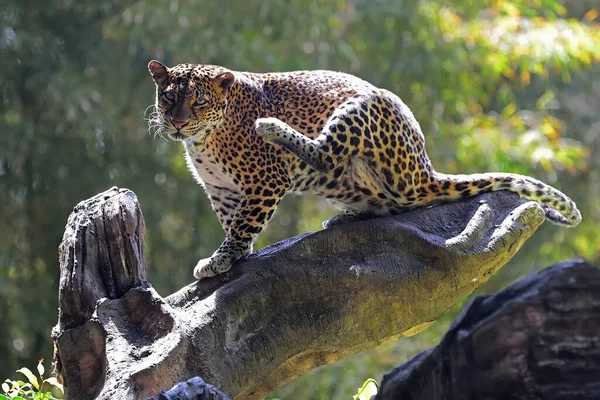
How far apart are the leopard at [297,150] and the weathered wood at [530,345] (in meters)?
2.42

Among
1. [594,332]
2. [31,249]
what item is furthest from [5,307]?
[594,332]

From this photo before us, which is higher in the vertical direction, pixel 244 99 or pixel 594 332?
pixel 244 99

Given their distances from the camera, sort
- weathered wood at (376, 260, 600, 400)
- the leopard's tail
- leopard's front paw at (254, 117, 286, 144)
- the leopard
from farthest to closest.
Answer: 1. the leopard's tail
2. the leopard
3. leopard's front paw at (254, 117, 286, 144)
4. weathered wood at (376, 260, 600, 400)

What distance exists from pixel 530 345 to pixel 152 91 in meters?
10.5

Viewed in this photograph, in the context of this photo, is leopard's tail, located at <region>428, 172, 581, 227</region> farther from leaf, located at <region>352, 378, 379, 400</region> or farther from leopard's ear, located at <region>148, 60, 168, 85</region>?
leopard's ear, located at <region>148, 60, 168, 85</region>

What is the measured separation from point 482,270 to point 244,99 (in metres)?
1.78

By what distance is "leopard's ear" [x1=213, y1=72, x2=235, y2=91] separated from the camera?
5.74 metres

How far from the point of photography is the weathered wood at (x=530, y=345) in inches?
117

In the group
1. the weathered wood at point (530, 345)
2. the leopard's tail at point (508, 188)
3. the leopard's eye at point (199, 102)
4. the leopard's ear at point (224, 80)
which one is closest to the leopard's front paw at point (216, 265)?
the leopard's eye at point (199, 102)

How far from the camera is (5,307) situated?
41.9ft

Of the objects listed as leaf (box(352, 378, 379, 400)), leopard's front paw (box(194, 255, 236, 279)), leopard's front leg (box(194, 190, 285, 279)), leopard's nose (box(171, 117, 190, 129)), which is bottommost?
leaf (box(352, 378, 379, 400))

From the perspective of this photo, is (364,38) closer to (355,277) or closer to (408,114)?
(408,114)

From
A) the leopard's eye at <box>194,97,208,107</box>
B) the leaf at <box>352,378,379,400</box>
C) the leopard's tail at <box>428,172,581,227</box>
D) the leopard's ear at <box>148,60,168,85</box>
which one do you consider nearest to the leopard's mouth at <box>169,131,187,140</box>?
the leopard's eye at <box>194,97,208,107</box>

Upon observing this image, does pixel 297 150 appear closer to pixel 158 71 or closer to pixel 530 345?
pixel 158 71
